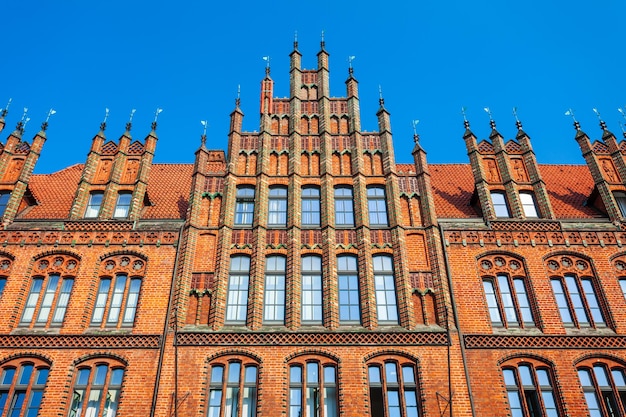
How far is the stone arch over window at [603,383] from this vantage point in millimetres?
13320

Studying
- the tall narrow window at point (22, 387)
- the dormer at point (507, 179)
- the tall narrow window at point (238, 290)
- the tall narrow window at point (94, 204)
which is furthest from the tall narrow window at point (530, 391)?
the tall narrow window at point (94, 204)

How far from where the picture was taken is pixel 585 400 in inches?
527

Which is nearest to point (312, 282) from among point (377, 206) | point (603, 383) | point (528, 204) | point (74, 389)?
point (377, 206)

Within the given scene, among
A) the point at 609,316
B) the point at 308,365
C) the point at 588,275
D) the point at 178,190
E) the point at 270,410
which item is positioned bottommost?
the point at 270,410

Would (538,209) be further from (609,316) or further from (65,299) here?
(65,299)

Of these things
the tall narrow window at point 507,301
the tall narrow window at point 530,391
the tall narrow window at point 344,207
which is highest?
the tall narrow window at point 344,207

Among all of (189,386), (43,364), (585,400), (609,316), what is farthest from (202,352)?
(609,316)

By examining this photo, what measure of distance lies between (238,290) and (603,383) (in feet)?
30.0

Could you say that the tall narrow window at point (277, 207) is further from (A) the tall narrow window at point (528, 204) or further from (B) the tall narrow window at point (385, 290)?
(A) the tall narrow window at point (528, 204)

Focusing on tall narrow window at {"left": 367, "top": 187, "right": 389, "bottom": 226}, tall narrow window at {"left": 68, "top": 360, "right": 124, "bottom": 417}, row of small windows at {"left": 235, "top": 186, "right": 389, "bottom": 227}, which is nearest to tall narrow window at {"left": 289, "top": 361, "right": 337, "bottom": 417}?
tall narrow window at {"left": 68, "top": 360, "right": 124, "bottom": 417}

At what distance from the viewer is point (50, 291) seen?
15.2 meters

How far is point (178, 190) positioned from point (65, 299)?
6.06 metres

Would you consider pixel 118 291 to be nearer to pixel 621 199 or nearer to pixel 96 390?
pixel 96 390

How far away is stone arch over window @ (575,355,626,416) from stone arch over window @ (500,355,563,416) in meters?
0.71
